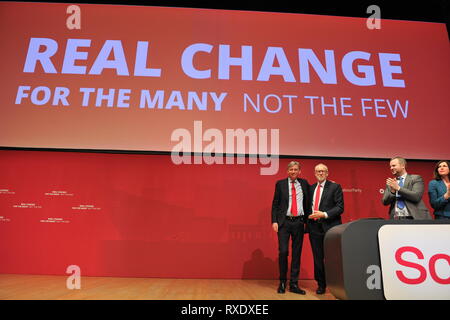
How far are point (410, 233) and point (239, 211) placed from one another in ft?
6.92

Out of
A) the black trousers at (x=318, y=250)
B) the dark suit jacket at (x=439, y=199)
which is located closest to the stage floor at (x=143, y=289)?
the black trousers at (x=318, y=250)

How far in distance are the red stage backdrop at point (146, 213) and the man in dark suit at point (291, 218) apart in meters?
0.81

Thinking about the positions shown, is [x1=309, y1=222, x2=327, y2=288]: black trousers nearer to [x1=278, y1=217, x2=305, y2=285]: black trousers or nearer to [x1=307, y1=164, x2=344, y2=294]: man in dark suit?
[x1=307, y1=164, x2=344, y2=294]: man in dark suit

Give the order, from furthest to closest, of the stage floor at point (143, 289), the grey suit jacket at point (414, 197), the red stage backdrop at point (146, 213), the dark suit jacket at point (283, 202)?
1. the red stage backdrop at point (146, 213)
2. the dark suit jacket at point (283, 202)
3. the stage floor at point (143, 289)
4. the grey suit jacket at point (414, 197)

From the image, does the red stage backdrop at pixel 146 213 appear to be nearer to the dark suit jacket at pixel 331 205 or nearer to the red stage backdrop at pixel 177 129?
the red stage backdrop at pixel 177 129

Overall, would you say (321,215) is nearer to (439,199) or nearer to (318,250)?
(318,250)

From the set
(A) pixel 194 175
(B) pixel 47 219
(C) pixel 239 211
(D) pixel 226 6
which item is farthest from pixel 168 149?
(D) pixel 226 6

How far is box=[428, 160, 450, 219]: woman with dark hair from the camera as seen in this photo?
8.32 feet

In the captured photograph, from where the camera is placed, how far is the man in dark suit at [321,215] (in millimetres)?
2701

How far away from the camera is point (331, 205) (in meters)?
2.79

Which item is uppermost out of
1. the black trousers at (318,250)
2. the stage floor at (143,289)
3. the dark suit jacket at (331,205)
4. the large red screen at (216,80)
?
the large red screen at (216,80)

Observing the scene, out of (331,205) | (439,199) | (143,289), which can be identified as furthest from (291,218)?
(143,289)

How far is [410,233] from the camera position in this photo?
172 centimetres

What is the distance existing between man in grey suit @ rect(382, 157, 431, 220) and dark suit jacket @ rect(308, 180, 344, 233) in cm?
40
